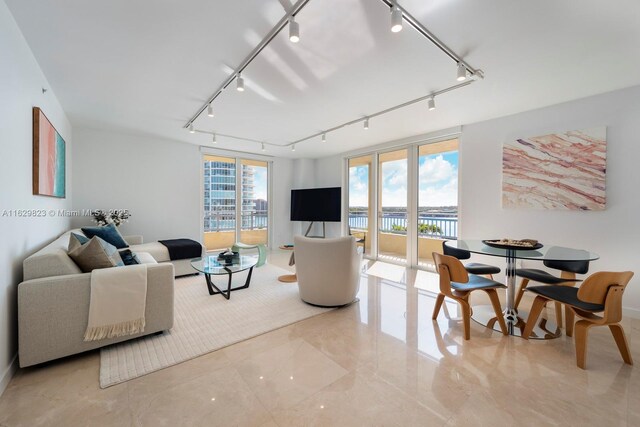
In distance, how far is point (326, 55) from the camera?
2.13m

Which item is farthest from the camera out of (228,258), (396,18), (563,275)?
(228,258)

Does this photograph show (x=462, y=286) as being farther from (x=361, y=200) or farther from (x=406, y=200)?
(x=361, y=200)

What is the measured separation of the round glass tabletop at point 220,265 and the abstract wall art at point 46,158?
1.63 m

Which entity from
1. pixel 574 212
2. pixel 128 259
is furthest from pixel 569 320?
pixel 128 259

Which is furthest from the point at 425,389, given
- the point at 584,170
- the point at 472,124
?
the point at 472,124

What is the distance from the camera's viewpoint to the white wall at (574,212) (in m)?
2.71

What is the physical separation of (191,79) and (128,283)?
6.63 feet

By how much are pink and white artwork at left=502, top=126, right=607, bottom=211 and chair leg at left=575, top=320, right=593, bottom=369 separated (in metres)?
1.79

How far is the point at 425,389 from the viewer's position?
1.62 meters

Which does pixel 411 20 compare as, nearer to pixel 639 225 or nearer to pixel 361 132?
pixel 361 132

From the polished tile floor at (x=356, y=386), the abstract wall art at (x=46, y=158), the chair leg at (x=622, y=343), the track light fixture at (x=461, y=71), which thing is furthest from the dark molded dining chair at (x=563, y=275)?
the abstract wall art at (x=46, y=158)

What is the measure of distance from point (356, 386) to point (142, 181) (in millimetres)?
5111

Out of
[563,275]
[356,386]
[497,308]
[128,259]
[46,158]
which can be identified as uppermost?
[46,158]

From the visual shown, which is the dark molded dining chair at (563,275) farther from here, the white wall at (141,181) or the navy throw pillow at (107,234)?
the white wall at (141,181)
